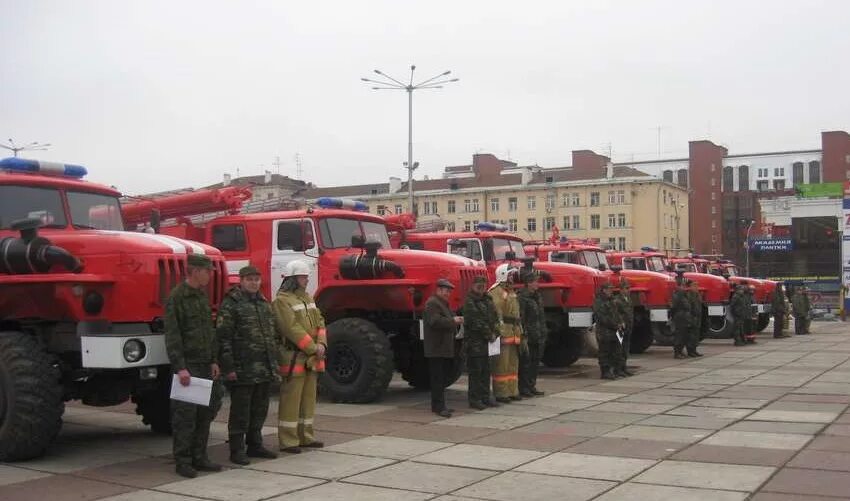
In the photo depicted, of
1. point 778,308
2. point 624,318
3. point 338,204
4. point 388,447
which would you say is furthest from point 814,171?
point 388,447

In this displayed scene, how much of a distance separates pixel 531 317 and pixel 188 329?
636cm

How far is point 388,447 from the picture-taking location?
8664mm

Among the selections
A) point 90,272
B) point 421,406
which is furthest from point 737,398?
point 90,272

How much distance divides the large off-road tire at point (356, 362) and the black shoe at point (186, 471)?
411cm

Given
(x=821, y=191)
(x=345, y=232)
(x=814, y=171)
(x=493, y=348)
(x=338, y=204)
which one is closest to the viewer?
(x=493, y=348)

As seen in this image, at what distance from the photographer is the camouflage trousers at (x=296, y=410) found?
8.45 meters

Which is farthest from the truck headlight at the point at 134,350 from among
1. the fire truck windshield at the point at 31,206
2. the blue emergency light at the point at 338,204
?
the blue emergency light at the point at 338,204

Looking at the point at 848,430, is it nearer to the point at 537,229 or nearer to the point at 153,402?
the point at 153,402

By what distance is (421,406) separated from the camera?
11469mm

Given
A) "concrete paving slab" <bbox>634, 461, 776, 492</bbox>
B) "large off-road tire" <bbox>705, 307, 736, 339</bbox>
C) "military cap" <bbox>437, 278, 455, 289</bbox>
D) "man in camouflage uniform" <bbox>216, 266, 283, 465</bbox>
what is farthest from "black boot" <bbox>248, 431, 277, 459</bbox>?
"large off-road tire" <bbox>705, 307, 736, 339</bbox>

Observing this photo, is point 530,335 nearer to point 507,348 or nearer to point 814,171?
point 507,348

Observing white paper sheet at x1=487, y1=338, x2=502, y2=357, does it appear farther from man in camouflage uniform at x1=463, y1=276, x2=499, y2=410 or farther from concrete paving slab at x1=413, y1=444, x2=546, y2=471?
concrete paving slab at x1=413, y1=444, x2=546, y2=471

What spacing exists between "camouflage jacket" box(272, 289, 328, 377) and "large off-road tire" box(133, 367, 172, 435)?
1.32m

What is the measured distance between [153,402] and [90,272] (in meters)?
1.83
